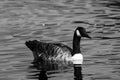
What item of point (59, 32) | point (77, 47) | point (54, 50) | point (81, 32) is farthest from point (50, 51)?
point (59, 32)

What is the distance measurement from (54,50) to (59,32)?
15.6 feet

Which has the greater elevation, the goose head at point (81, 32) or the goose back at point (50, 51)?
the goose head at point (81, 32)

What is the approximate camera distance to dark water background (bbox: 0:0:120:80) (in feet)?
65.9

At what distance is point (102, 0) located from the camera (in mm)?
35469

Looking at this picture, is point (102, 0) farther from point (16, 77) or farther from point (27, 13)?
point (16, 77)

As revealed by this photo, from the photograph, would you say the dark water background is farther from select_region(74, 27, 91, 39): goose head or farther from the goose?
select_region(74, 27, 91, 39): goose head

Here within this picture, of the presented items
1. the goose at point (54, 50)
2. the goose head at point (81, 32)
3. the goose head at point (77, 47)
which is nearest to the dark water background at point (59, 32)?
the goose head at point (77, 47)

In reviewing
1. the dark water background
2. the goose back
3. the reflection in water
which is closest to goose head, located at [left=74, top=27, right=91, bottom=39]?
the goose back

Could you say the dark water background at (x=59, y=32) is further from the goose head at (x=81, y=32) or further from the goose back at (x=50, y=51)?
the goose head at (x=81, y=32)

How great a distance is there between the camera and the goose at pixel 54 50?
2203 centimetres

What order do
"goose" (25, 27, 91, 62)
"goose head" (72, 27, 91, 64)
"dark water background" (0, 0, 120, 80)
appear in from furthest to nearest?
"goose" (25, 27, 91, 62) < "goose head" (72, 27, 91, 64) < "dark water background" (0, 0, 120, 80)

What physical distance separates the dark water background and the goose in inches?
17.7

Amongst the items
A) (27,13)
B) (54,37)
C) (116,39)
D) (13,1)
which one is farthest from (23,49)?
(13,1)

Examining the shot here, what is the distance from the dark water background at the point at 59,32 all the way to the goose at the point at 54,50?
1.47 feet
